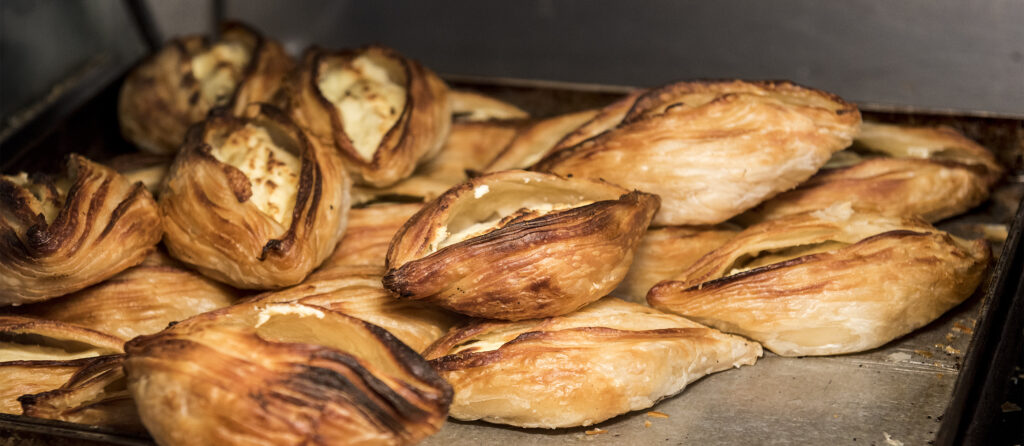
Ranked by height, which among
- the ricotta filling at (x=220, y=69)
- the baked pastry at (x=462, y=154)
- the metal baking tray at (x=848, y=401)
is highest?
the ricotta filling at (x=220, y=69)

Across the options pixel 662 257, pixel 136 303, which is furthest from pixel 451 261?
pixel 136 303

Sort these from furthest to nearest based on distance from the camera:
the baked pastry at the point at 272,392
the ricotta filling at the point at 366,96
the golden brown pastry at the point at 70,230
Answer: the ricotta filling at the point at 366,96
the golden brown pastry at the point at 70,230
the baked pastry at the point at 272,392

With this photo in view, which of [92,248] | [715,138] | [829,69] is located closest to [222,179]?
[92,248]

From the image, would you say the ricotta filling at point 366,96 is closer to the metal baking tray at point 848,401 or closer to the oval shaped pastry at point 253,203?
the oval shaped pastry at point 253,203

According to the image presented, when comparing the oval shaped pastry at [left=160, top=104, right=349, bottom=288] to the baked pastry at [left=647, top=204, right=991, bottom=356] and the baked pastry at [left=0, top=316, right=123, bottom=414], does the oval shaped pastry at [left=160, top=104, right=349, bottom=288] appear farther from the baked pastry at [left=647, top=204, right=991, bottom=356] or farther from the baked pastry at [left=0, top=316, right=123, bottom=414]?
the baked pastry at [left=647, top=204, right=991, bottom=356]

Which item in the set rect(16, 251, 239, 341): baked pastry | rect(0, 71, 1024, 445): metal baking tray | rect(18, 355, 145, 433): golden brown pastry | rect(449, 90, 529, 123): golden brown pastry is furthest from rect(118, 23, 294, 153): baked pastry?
rect(0, 71, 1024, 445): metal baking tray

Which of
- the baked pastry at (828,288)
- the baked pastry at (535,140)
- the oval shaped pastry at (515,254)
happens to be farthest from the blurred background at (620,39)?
the oval shaped pastry at (515,254)

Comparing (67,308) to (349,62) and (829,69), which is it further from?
(829,69)
